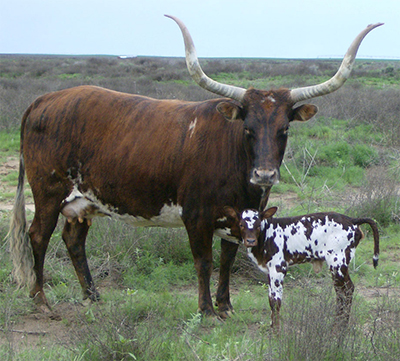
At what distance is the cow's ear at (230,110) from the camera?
14.4 feet

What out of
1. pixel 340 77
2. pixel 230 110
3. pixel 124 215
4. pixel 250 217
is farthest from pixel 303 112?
pixel 124 215

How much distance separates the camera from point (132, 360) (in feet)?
11.8

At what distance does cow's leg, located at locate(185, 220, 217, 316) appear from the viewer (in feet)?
15.1

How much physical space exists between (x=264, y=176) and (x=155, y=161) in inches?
44.3

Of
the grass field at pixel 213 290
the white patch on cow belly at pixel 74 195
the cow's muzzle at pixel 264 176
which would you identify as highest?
the cow's muzzle at pixel 264 176

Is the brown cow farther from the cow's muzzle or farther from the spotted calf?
the spotted calf

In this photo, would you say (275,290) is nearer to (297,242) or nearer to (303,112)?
→ (297,242)

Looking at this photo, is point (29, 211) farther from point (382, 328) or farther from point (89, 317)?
point (382, 328)

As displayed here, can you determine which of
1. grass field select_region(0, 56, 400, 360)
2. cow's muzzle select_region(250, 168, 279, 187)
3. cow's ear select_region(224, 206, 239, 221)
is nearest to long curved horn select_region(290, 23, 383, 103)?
cow's muzzle select_region(250, 168, 279, 187)

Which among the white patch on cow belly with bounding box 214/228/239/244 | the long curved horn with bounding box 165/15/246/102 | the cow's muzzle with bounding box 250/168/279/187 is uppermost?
the long curved horn with bounding box 165/15/246/102

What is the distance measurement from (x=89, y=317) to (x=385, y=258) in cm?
356

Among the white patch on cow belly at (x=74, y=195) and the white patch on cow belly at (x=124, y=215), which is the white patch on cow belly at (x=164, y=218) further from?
the white patch on cow belly at (x=74, y=195)

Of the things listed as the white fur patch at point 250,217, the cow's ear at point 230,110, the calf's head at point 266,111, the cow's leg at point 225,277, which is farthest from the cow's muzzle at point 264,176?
the cow's leg at point 225,277

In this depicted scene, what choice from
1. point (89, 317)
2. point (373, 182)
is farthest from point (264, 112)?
point (373, 182)
